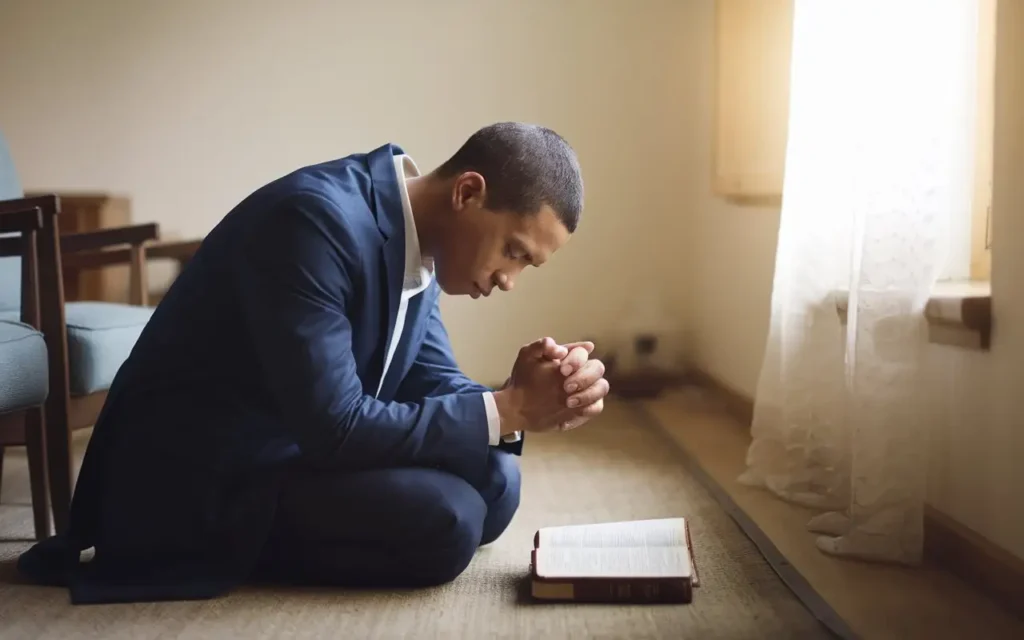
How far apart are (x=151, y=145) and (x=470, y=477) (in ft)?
7.54

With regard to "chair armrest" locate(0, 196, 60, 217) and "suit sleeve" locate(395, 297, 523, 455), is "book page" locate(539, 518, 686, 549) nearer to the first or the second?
"suit sleeve" locate(395, 297, 523, 455)

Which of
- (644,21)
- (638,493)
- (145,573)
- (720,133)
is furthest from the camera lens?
(644,21)

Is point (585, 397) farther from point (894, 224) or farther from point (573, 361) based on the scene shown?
point (894, 224)

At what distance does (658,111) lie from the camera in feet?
11.5

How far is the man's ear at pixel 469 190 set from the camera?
1522mm

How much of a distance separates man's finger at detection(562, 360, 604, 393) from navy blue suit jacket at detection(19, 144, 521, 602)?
139mm

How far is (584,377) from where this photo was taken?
1.57 metres

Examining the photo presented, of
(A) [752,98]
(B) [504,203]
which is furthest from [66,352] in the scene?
(A) [752,98]

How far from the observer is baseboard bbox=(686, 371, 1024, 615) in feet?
4.99

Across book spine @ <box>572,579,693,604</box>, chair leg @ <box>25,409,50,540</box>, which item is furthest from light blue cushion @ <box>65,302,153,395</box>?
book spine @ <box>572,579,693,604</box>

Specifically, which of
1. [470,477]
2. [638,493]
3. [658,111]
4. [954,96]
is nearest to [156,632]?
[470,477]

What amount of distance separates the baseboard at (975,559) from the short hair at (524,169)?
800mm

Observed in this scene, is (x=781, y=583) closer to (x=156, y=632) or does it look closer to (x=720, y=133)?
(x=156, y=632)

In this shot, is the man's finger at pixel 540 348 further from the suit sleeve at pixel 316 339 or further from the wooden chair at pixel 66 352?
the wooden chair at pixel 66 352
